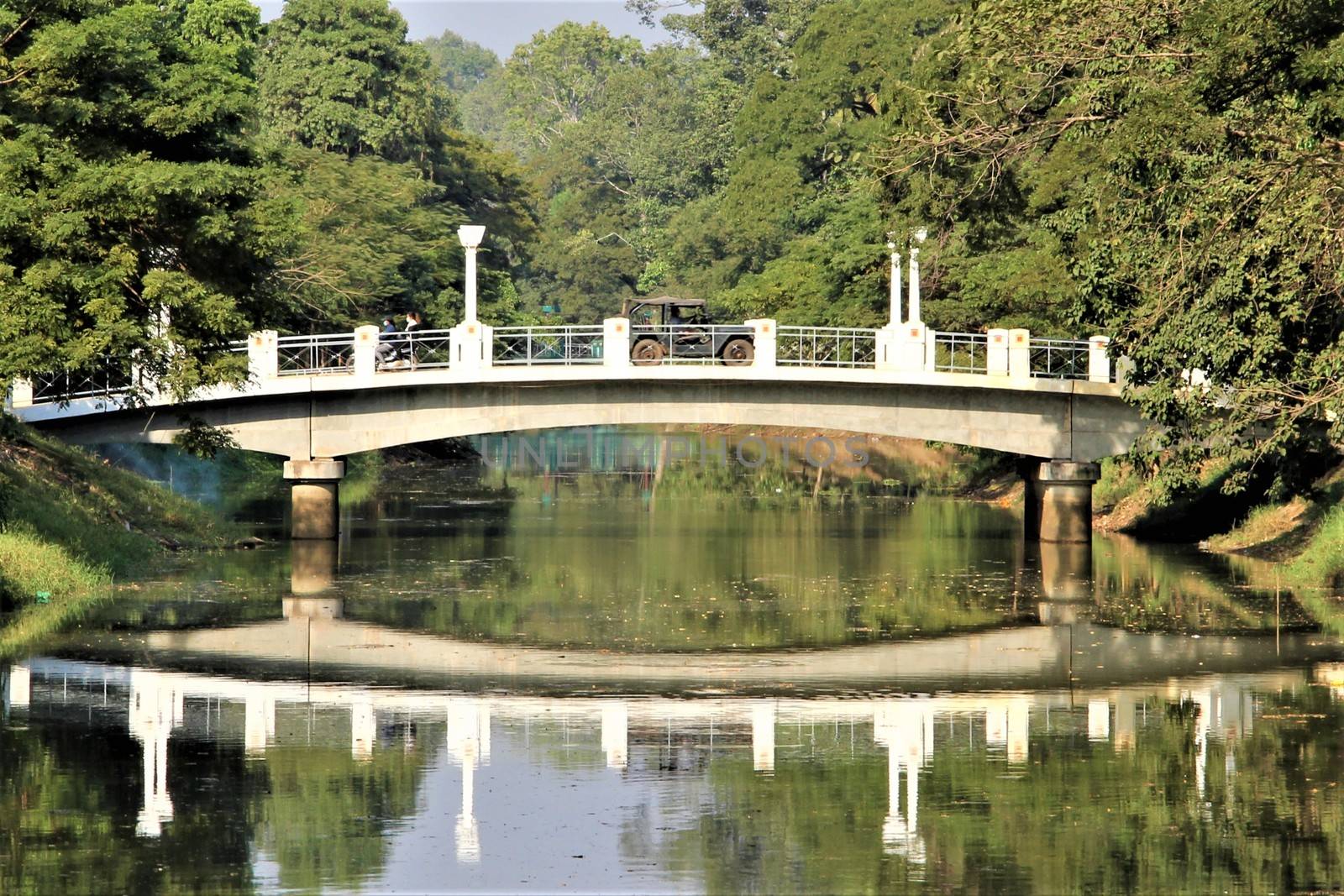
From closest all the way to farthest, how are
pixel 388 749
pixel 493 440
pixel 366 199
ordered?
pixel 388 749, pixel 366 199, pixel 493 440

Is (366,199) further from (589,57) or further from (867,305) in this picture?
(589,57)

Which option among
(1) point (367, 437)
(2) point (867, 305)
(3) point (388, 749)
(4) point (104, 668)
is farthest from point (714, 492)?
(3) point (388, 749)

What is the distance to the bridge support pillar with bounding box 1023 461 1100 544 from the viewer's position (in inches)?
1636

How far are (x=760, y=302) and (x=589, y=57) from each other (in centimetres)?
9764

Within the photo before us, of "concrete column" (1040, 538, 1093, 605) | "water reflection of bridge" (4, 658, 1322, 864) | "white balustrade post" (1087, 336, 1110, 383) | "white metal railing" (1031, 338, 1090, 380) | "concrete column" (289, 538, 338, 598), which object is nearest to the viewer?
"water reflection of bridge" (4, 658, 1322, 864)

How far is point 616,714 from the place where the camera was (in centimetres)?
1988

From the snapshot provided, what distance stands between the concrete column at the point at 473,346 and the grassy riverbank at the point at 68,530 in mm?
5800

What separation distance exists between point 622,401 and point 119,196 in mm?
14444

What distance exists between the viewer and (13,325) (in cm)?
2802

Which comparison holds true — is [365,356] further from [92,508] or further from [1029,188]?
[1029,188]

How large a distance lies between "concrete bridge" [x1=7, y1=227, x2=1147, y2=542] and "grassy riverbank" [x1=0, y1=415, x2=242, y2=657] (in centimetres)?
192

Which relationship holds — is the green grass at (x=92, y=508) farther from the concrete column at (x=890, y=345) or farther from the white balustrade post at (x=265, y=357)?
the concrete column at (x=890, y=345)

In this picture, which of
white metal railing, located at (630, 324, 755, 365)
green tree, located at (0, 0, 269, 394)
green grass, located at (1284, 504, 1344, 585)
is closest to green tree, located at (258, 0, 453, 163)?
white metal railing, located at (630, 324, 755, 365)

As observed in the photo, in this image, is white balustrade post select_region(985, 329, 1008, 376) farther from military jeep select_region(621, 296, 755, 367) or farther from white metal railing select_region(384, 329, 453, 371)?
white metal railing select_region(384, 329, 453, 371)
